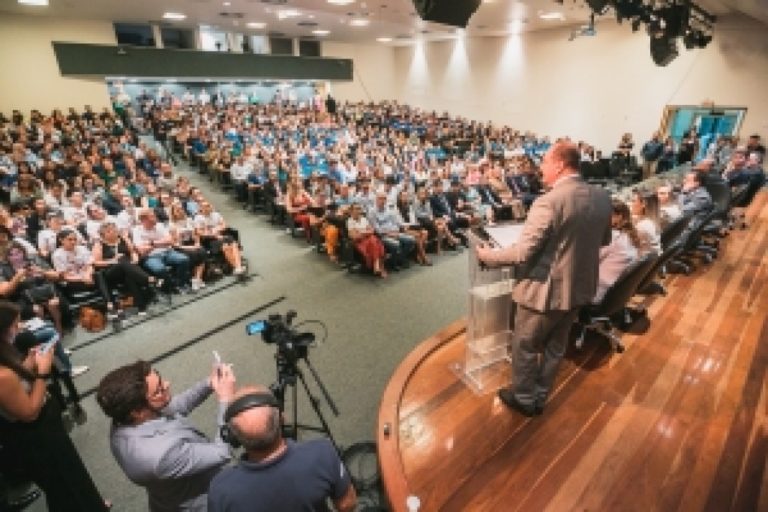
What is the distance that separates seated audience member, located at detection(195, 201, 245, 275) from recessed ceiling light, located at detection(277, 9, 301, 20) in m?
7.20

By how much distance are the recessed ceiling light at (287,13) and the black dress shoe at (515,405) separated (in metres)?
10.8

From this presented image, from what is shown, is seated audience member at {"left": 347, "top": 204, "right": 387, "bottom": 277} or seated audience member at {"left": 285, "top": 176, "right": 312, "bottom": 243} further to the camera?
seated audience member at {"left": 285, "top": 176, "right": 312, "bottom": 243}

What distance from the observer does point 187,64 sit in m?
13.2


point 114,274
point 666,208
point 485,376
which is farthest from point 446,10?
point 114,274

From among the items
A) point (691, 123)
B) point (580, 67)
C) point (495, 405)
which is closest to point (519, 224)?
point (495, 405)

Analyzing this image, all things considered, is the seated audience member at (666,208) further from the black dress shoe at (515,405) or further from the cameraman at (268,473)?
the cameraman at (268,473)

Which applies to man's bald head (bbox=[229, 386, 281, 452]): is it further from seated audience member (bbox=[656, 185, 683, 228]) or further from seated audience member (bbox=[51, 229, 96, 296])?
seated audience member (bbox=[656, 185, 683, 228])

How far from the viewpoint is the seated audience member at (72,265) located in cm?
385

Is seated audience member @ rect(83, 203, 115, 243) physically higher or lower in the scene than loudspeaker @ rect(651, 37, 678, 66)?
lower

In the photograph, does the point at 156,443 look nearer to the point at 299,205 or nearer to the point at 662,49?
the point at 299,205

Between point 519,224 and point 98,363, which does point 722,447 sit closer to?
point 519,224

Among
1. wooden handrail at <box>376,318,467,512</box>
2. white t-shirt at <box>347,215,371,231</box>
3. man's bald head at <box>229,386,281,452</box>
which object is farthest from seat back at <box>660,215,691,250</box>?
man's bald head at <box>229,386,281,452</box>

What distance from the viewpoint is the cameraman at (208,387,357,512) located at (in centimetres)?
95

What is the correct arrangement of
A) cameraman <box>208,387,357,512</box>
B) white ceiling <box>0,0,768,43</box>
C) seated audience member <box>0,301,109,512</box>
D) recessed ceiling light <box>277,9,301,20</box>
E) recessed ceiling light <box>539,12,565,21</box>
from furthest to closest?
recessed ceiling light <box>539,12,565,21</box> < recessed ceiling light <box>277,9,301,20</box> < white ceiling <box>0,0,768,43</box> < seated audience member <box>0,301,109,512</box> < cameraman <box>208,387,357,512</box>
